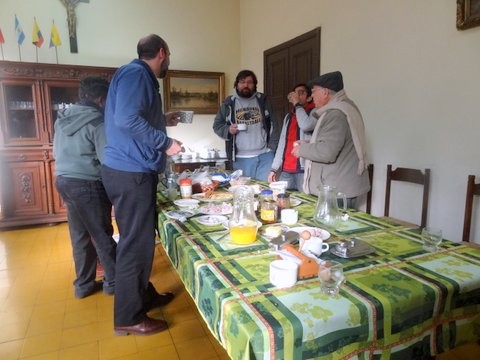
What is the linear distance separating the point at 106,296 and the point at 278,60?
3.10 meters

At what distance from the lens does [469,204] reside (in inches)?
78.7

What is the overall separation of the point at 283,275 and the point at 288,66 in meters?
3.32

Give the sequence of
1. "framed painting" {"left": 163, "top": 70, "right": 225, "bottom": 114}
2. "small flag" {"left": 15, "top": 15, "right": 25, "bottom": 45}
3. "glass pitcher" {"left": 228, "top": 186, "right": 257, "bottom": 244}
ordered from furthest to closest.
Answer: "framed painting" {"left": 163, "top": 70, "right": 225, "bottom": 114}
"small flag" {"left": 15, "top": 15, "right": 25, "bottom": 45}
"glass pitcher" {"left": 228, "top": 186, "right": 257, "bottom": 244}

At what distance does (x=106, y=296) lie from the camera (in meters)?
2.27

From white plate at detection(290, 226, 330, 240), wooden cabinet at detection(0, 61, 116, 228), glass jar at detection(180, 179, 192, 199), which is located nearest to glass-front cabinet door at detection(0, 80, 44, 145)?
wooden cabinet at detection(0, 61, 116, 228)

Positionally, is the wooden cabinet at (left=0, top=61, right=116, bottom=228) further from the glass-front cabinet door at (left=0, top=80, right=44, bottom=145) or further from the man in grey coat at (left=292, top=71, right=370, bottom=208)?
the man in grey coat at (left=292, top=71, right=370, bottom=208)

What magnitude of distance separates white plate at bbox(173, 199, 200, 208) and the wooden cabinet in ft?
8.55

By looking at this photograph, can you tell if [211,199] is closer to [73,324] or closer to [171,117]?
[171,117]

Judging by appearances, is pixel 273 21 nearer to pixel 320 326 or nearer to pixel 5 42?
pixel 5 42

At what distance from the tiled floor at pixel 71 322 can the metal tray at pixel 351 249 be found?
927mm

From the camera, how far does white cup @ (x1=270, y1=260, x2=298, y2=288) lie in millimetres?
908

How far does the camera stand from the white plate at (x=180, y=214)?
1557 millimetres

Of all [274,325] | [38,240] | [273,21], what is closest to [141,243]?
[274,325]

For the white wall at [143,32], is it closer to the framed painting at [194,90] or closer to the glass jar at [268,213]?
the framed painting at [194,90]
